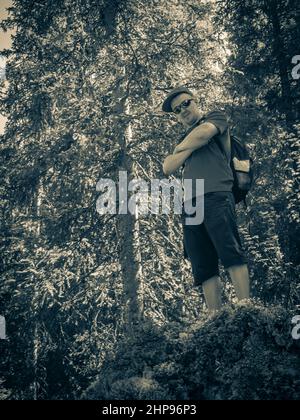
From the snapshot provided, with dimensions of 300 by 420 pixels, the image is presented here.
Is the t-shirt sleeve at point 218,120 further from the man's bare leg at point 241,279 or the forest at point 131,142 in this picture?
the forest at point 131,142

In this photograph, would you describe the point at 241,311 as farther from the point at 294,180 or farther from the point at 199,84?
the point at 199,84

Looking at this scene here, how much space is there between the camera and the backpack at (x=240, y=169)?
4828mm

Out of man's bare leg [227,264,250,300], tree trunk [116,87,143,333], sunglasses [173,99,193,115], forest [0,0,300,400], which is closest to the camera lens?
man's bare leg [227,264,250,300]

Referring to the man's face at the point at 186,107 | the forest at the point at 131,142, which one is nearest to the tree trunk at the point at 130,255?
the forest at the point at 131,142

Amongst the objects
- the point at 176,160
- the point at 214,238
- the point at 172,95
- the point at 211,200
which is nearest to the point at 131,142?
the point at 172,95

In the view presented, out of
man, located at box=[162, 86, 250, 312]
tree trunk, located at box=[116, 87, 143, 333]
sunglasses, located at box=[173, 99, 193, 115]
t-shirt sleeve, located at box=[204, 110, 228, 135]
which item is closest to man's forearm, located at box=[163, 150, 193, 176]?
man, located at box=[162, 86, 250, 312]

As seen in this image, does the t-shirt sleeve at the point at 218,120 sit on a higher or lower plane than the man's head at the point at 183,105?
lower

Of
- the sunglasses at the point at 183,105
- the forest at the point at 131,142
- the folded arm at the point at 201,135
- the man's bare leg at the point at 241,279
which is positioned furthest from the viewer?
the forest at the point at 131,142

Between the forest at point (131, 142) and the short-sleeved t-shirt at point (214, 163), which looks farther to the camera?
the forest at point (131, 142)

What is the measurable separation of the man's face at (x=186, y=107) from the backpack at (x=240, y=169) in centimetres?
46

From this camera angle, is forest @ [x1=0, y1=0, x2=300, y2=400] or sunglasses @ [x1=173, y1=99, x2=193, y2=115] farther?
forest @ [x1=0, y1=0, x2=300, y2=400]

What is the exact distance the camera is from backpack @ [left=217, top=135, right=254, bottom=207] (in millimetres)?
4828

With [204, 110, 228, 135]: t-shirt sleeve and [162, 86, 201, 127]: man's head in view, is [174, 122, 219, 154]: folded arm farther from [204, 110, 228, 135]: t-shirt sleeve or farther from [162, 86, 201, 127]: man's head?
[162, 86, 201, 127]: man's head

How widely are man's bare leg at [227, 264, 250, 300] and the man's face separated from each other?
1593 millimetres
